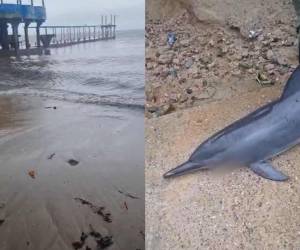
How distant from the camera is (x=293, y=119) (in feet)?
6.57

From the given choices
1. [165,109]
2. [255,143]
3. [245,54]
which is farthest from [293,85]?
[165,109]

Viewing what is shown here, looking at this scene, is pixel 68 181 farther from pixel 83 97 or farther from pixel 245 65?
pixel 83 97

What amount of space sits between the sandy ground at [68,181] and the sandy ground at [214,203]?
89 centimetres

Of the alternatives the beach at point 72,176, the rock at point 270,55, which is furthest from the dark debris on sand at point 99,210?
the rock at point 270,55

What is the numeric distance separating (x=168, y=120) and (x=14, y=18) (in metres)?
21.6

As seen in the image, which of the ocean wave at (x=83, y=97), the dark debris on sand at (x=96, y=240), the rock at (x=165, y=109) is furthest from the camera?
the ocean wave at (x=83, y=97)

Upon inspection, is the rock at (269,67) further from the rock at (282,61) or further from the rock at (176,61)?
the rock at (176,61)

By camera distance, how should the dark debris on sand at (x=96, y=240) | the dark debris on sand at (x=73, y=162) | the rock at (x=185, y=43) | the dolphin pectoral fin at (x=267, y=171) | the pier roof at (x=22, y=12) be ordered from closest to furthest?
the dolphin pectoral fin at (x=267, y=171)
the rock at (x=185, y=43)
the dark debris on sand at (x=96, y=240)
the dark debris on sand at (x=73, y=162)
the pier roof at (x=22, y=12)

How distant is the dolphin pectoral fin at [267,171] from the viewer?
6.52ft

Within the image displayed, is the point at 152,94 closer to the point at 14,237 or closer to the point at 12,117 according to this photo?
the point at 14,237

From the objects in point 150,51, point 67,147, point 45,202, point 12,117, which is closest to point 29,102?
point 12,117

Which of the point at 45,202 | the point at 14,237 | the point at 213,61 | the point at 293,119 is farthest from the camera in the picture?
the point at 45,202

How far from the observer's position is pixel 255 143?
1987 mm

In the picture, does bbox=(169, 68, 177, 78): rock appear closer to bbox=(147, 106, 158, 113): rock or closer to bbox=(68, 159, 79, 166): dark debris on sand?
bbox=(147, 106, 158, 113): rock
